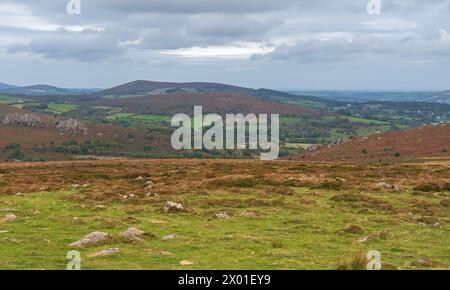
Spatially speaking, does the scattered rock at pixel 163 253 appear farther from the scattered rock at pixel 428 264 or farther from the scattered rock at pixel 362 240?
the scattered rock at pixel 428 264

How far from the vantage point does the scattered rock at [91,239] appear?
21.6 m

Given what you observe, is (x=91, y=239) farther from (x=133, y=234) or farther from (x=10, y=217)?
(x=10, y=217)

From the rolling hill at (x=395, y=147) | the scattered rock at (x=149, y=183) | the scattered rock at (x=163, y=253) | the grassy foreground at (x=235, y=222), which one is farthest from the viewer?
the rolling hill at (x=395, y=147)

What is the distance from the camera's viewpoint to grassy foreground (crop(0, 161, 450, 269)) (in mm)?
19422

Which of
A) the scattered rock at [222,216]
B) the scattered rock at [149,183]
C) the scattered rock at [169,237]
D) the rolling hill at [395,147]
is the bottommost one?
the rolling hill at [395,147]

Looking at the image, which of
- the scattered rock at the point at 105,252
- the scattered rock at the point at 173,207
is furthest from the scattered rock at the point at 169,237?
the scattered rock at the point at 173,207

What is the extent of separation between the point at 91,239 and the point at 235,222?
29.5 ft

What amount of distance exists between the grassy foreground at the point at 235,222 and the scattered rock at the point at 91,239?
38cm

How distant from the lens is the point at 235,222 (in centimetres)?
2822

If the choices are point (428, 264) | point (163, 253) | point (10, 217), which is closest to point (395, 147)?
point (10, 217)

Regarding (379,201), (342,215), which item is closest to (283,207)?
(342,215)

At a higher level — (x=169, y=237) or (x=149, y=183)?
(x=169, y=237)
